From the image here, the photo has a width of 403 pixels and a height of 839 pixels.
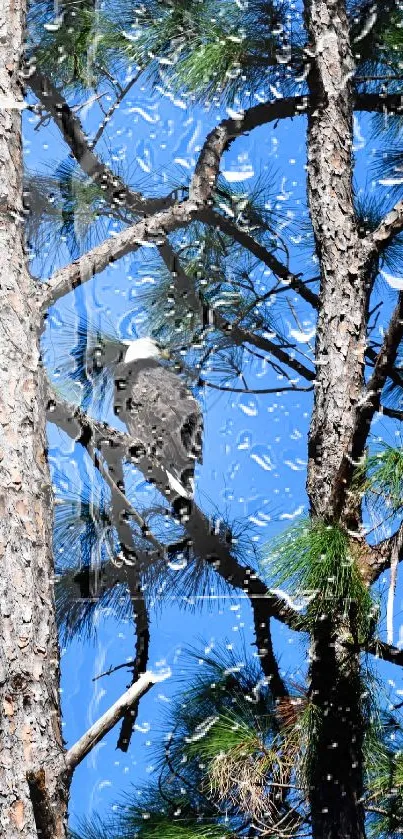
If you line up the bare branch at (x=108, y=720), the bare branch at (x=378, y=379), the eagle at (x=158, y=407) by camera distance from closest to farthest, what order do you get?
the bare branch at (x=108, y=720), the bare branch at (x=378, y=379), the eagle at (x=158, y=407)

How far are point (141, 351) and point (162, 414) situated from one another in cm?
9

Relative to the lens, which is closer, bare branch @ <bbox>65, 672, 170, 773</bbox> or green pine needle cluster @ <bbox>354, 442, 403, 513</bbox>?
bare branch @ <bbox>65, 672, 170, 773</bbox>

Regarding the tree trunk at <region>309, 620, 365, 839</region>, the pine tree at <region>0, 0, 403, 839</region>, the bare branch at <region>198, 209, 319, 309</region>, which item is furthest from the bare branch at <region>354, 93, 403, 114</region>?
the tree trunk at <region>309, 620, 365, 839</region>

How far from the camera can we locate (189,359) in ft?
4.66

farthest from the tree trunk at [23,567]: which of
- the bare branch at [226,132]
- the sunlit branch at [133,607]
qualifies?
the bare branch at [226,132]

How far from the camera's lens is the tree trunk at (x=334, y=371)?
1029 millimetres

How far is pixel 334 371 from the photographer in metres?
1.18

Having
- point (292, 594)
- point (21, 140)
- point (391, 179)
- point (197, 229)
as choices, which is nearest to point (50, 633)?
point (292, 594)

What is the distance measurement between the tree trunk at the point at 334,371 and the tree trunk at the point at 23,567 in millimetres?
278

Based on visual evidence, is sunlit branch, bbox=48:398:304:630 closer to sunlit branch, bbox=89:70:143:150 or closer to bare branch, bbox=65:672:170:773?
bare branch, bbox=65:672:170:773

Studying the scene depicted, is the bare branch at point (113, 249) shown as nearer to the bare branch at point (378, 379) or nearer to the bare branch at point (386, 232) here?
the bare branch at point (386, 232)

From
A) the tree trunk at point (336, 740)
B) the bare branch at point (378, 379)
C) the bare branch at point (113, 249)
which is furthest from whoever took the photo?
the bare branch at point (113, 249)

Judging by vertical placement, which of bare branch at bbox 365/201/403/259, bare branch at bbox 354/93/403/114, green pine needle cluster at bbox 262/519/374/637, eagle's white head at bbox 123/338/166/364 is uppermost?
bare branch at bbox 354/93/403/114

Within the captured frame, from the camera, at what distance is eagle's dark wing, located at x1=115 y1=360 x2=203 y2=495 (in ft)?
4.21
